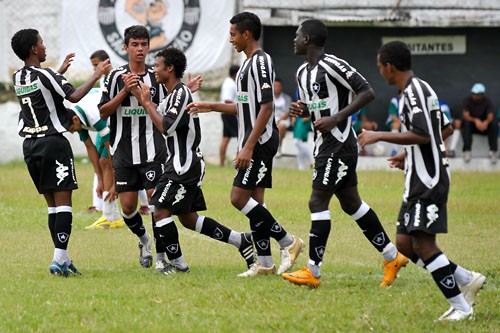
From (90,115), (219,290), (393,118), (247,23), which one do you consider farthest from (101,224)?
(393,118)

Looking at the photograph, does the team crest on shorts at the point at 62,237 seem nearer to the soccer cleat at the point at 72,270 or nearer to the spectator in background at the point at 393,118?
the soccer cleat at the point at 72,270

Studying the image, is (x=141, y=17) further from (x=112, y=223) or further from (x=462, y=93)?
(x=112, y=223)

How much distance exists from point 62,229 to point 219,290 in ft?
6.37

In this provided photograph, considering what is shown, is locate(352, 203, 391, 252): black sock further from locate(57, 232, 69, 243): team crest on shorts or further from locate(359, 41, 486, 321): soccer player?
locate(57, 232, 69, 243): team crest on shorts

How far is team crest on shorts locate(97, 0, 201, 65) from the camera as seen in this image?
25250 mm

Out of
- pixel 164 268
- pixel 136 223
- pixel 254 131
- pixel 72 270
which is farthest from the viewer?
pixel 136 223

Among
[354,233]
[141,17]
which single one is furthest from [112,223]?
[141,17]

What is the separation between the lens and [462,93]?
86.6 ft

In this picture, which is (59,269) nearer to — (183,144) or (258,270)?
(183,144)

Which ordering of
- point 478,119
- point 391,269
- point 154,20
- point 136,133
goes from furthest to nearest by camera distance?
point 154,20 < point 478,119 < point 136,133 < point 391,269

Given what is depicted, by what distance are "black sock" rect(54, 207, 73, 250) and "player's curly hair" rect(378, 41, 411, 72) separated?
366 centimetres

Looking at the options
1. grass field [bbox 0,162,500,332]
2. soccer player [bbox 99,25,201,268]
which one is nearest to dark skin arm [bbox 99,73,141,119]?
soccer player [bbox 99,25,201,268]

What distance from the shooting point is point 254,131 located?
30.9 ft

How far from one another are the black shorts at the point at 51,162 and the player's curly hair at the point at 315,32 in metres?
2.58
